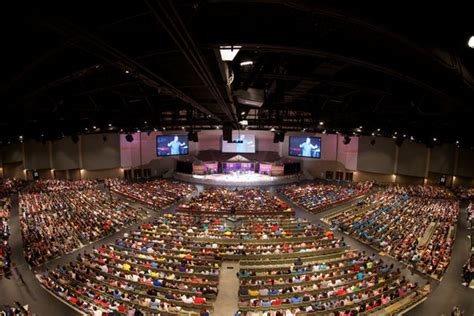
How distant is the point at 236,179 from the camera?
140 feet

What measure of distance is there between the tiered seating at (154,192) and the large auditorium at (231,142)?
0.32 meters

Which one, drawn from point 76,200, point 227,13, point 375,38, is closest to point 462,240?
point 375,38

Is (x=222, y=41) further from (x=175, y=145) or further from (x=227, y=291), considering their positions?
(x=175, y=145)

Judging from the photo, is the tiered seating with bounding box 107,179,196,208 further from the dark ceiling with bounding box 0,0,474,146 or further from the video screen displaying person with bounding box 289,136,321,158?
the dark ceiling with bounding box 0,0,474,146

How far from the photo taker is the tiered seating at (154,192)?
1188 inches

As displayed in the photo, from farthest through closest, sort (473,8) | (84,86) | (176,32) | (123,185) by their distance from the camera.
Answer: (123,185)
(84,86)
(473,8)
(176,32)

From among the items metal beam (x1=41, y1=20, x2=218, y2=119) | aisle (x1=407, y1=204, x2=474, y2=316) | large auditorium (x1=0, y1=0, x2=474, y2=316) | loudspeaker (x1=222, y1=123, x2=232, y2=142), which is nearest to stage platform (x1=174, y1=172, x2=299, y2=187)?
large auditorium (x1=0, y1=0, x2=474, y2=316)

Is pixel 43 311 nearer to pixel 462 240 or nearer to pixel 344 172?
pixel 462 240

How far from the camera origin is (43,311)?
1238cm

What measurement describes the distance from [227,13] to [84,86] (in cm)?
846

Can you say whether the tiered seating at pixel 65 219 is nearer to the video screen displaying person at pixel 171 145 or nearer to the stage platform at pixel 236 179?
the stage platform at pixel 236 179

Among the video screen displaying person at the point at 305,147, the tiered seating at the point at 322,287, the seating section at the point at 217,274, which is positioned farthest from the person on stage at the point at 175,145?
the tiered seating at the point at 322,287

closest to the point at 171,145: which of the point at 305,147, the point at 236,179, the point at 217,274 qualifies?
the point at 236,179

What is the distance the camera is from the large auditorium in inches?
189
